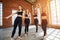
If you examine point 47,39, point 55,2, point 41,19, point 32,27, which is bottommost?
point 47,39

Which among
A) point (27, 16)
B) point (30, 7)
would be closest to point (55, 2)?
point (30, 7)

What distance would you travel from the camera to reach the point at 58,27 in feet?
11.9

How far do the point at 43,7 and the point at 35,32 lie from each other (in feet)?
2.66

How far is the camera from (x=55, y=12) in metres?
3.76

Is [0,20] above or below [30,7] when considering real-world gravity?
below

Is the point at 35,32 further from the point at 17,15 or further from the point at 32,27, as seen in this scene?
the point at 17,15

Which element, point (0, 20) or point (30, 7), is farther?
point (0, 20)

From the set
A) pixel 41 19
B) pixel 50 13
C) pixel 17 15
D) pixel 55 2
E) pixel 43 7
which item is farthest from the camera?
pixel 55 2

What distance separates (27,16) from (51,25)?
0.93 metres

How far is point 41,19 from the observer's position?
3047mm

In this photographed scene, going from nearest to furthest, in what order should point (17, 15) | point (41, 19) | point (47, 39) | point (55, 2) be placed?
point (47, 39) → point (17, 15) → point (41, 19) → point (55, 2)

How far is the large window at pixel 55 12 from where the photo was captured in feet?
11.9

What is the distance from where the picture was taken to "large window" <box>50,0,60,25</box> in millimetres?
3632

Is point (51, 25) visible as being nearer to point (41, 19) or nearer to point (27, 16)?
point (41, 19)
